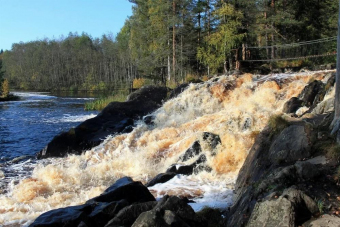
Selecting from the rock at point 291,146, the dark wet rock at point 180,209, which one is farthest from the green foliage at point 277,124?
the dark wet rock at point 180,209

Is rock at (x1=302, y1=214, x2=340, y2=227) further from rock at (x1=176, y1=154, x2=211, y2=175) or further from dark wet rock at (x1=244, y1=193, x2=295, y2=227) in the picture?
rock at (x1=176, y1=154, x2=211, y2=175)

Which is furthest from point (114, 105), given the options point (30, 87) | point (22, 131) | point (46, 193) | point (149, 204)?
point (30, 87)

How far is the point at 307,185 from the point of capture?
163 inches

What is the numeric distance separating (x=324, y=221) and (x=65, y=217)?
396 centimetres

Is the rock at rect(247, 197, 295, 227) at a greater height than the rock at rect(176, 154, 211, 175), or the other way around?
the rock at rect(247, 197, 295, 227)

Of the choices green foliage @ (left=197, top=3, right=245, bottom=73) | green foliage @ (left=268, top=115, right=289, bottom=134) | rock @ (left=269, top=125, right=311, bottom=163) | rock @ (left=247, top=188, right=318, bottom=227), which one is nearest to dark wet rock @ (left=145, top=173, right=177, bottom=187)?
green foliage @ (left=268, top=115, right=289, bottom=134)

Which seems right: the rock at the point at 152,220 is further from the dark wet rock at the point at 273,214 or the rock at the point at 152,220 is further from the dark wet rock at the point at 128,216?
the dark wet rock at the point at 273,214

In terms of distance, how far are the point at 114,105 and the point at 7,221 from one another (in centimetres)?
→ 1142

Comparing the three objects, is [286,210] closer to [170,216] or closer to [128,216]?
[170,216]

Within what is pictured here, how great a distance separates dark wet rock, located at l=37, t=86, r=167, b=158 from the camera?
543 inches

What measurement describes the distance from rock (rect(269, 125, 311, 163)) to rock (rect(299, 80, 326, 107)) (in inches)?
228

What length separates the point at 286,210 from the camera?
3.57m

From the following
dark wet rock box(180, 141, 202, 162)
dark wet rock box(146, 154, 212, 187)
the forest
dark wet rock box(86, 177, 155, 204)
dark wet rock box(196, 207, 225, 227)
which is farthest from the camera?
the forest

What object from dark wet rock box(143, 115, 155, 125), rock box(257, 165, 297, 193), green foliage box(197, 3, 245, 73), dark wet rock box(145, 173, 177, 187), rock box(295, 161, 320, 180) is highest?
green foliage box(197, 3, 245, 73)
